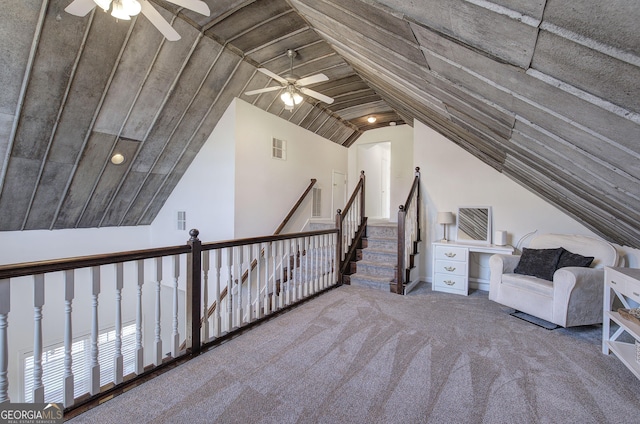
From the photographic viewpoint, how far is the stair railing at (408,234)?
4.17 metres

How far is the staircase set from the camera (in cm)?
447

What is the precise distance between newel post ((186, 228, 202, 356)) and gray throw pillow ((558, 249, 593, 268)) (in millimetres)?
3957

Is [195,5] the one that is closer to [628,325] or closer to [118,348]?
[118,348]

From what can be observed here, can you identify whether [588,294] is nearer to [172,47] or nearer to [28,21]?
[172,47]

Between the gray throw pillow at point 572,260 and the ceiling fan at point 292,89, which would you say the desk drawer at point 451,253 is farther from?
the ceiling fan at point 292,89

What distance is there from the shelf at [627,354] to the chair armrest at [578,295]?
403mm

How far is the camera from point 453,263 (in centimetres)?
430

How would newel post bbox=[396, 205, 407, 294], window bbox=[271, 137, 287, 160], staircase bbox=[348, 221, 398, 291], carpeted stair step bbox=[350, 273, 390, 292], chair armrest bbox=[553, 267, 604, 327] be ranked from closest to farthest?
chair armrest bbox=[553, 267, 604, 327] < newel post bbox=[396, 205, 407, 294] < carpeted stair step bbox=[350, 273, 390, 292] < staircase bbox=[348, 221, 398, 291] < window bbox=[271, 137, 287, 160]

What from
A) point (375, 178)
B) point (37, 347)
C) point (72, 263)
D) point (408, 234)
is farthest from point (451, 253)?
point (37, 347)

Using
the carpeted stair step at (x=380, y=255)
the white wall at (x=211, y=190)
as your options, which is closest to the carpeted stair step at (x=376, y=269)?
the carpeted stair step at (x=380, y=255)

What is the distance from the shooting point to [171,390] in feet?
6.39

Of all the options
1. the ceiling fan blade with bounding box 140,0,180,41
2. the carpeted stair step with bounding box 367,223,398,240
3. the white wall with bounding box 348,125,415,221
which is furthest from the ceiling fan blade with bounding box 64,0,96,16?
the white wall with bounding box 348,125,415,221

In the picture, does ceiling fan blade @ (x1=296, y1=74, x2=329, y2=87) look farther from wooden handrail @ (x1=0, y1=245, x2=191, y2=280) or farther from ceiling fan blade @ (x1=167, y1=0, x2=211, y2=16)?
wooden handrail @ (x1=0, y1=245, x2=191, y2=280)

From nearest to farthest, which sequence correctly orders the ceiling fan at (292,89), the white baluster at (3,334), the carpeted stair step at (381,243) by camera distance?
the white baluster at (3,334) → the ceiling fan at (292,89) → the carpeted stair step at (381,243)
